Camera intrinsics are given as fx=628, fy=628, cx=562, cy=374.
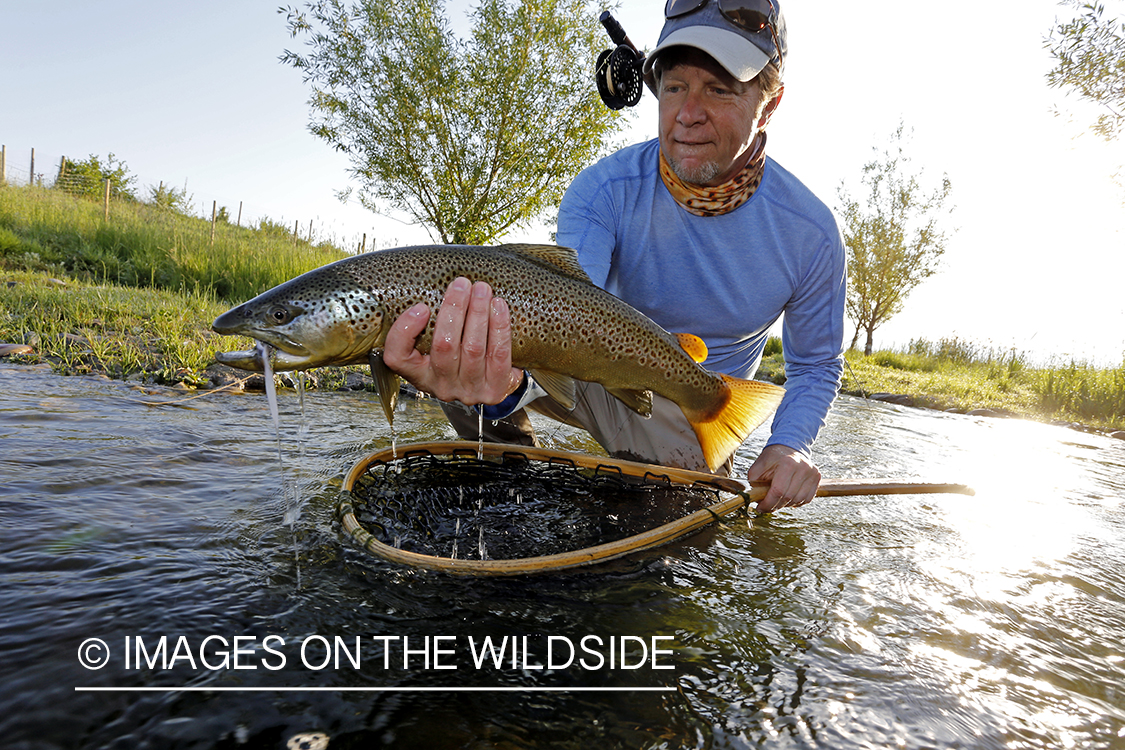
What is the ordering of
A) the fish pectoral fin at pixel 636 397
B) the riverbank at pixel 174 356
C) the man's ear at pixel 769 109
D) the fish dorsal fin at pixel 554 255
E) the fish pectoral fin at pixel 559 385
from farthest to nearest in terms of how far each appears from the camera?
1. the riverbank at pixel 174 356
2. the man's ear at pixel 769 109
3. the fish pectoral fin at pixel 636 397
4. the fish pectoral fin at pixel 559 385
5. the fish dorsal fin at pixel 554 255

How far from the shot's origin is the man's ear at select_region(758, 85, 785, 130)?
12.4ft

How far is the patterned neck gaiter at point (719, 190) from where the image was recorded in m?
3.78

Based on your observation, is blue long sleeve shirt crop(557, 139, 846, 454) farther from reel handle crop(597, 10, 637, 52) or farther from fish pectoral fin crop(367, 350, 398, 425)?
fish pectoral fin crop(367, 350, 398, 425)

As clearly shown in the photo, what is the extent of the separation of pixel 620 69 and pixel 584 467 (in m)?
2.86

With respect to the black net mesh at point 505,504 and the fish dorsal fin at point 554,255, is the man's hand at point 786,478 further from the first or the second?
the fish dorsal fin at point 554,255

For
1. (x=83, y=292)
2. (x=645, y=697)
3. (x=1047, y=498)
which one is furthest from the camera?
(x=83, y=292)

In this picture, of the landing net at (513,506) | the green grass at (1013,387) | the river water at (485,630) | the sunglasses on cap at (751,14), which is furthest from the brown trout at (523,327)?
the green grass at (1013,387)

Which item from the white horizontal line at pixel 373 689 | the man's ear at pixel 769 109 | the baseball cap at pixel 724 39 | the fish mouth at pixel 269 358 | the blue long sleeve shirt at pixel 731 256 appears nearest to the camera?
the white horizontal line at pixel 373 689

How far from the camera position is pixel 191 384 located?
18.7ft

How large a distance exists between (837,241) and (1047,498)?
3530 millimetres

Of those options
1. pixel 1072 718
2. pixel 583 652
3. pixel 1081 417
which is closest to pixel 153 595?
pixel 583 652

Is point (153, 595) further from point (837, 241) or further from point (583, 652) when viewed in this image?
point (837, 241)

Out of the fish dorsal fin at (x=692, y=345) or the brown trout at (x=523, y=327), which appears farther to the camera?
the fish dorsal fin at (x=692, y=345)

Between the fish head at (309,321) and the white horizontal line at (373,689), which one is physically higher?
the fish head at (309,321)
